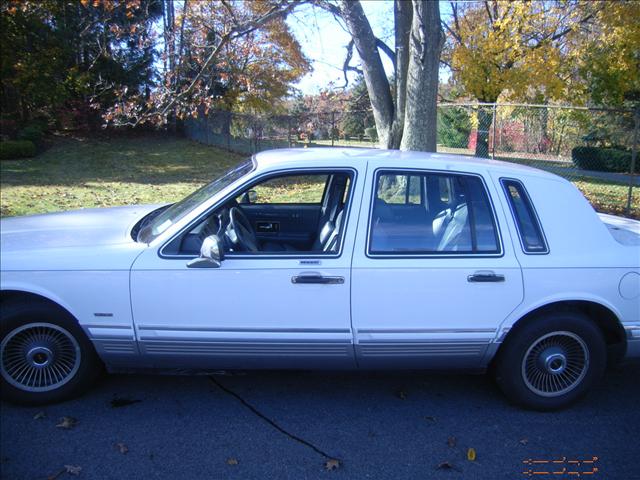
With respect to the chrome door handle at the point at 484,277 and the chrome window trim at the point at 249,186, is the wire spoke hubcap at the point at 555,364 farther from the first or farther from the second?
the chrome window trim at the point at 249,186

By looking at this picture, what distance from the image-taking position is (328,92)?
16.2 m

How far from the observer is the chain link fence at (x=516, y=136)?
13.7m

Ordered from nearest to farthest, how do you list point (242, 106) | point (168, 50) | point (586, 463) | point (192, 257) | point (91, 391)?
point (586, 463) < point (192, 257) < point (91, 391) < point (168, 50) < point (242, 106)

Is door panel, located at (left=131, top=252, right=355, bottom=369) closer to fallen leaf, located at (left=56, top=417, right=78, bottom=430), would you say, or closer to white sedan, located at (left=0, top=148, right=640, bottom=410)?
white sedan, located at (left=0, top=148, right=640, bottom=410)

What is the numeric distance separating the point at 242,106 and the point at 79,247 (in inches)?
850

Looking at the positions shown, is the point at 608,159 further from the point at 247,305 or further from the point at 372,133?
the point at 247,305

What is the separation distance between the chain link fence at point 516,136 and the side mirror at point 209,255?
342 inches

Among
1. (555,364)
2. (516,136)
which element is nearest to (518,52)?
(516,136)

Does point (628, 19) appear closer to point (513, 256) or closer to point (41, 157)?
point (513, 256)

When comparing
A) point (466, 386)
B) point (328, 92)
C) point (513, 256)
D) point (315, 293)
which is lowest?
point (466, 386)

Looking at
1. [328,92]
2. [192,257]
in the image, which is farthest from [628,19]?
[192,257]

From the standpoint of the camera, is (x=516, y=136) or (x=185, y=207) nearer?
(x=185, y=207)

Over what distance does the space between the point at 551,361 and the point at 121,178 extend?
1486 centimetres

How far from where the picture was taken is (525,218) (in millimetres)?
3680
